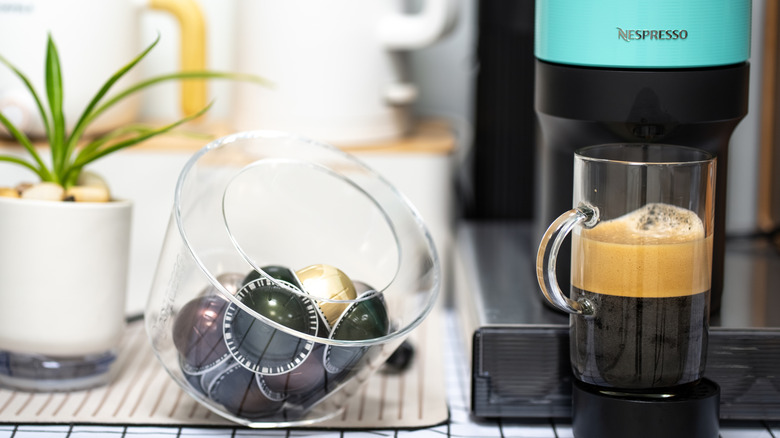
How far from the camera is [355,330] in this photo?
56 centimetres

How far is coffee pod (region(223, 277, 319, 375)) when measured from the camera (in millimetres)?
544

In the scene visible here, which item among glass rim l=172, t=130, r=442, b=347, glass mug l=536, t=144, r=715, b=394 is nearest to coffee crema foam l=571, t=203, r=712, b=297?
glass mug l=536, t=144, r=715, b=394

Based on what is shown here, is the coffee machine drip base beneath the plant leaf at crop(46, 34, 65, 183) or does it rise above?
beneath

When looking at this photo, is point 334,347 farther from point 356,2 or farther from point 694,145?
point 356,2

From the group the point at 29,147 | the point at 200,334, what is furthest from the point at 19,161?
the point at 200,334

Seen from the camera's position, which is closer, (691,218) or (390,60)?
(691,218)

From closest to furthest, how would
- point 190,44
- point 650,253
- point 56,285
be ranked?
1. point 650,253
2. point 56,285
3. point 190,44

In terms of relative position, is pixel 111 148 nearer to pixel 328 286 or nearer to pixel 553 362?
pixel 328 286

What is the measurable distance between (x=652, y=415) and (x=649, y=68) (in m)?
0.20

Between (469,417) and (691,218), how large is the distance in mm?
202

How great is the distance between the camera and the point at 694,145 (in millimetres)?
601

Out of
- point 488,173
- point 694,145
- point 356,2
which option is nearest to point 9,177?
point 356,2

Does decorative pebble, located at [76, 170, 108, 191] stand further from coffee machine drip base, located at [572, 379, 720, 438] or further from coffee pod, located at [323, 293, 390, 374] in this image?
coffee machine drip base, located at [572, 379, 720, 438]

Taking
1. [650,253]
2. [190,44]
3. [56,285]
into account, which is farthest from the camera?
[190,44]
